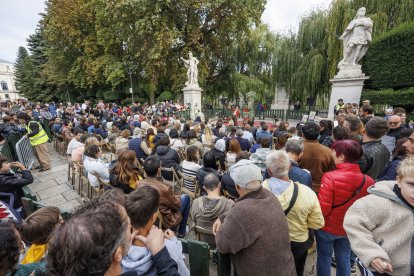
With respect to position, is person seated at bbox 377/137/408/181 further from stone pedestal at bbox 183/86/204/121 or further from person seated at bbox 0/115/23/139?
stone pedestal at bbox 183/86/204/121

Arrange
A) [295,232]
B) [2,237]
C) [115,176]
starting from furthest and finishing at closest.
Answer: [115,176] → [295,232] → [2,237]

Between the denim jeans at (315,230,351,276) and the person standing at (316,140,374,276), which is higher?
the person standing at (316,140,374,276)

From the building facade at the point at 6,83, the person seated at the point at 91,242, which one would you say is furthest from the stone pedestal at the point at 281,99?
the building facade at the point at 6,83

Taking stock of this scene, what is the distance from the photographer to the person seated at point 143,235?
1.33 meters

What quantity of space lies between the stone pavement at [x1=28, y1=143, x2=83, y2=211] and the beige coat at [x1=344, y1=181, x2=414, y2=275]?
4915mm

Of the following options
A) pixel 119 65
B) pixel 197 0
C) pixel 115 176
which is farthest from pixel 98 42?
pixel 115 176

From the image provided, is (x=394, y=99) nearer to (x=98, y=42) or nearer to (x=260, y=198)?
(x=260, y=198)

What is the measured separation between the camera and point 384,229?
142 cm

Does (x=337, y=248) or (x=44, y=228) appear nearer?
(x=44, y=228)

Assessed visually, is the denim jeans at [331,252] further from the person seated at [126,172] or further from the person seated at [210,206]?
the person seated at [126,172]

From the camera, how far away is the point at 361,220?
1.48 m

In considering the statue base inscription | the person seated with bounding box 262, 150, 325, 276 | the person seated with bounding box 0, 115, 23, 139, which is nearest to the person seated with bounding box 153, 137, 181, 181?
the person seated with bounding box 262, 150, 325, 276

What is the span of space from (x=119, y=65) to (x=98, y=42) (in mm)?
3555

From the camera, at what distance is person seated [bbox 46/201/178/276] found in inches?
36.9
